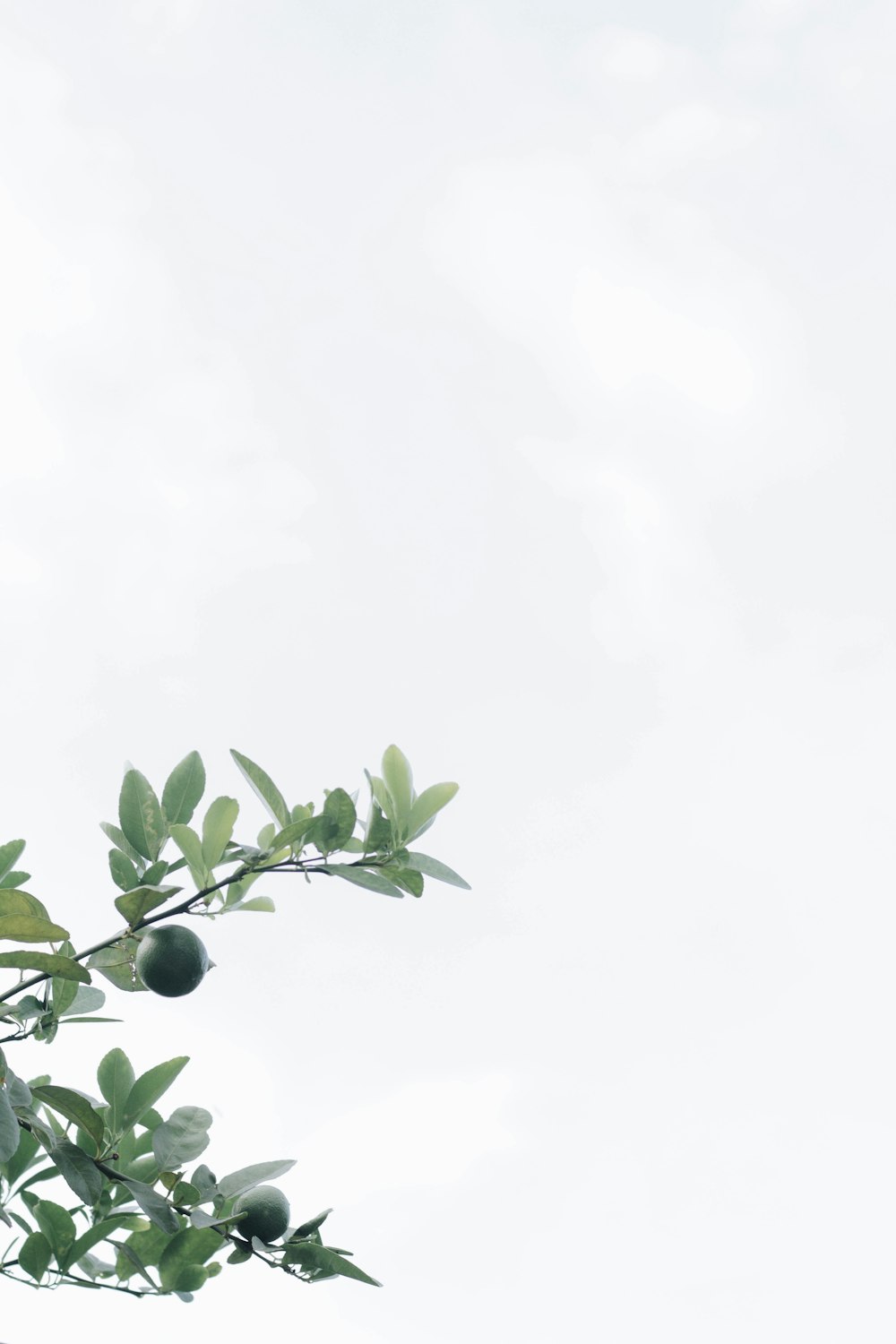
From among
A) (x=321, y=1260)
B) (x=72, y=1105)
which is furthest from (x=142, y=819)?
(x=321, y=1260)

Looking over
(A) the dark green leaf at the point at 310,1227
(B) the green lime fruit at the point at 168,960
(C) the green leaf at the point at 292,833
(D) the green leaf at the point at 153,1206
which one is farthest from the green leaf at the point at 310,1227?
(C) the green leaf at the point at 292,833

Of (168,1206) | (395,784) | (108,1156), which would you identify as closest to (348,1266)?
(168,1206)

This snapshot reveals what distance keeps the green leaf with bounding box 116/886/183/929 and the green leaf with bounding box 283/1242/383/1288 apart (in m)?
0.52

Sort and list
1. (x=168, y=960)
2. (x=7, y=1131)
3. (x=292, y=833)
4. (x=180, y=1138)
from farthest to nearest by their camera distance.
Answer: (x=180, y=1138), (x=168, y=960), (x=292, y=833), (x=7, y=1131)

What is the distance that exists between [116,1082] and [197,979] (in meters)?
0.23

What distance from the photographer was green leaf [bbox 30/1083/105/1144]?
1.71 metres

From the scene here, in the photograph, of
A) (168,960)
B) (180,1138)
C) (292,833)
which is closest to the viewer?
(292,833)

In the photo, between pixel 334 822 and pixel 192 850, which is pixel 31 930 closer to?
pixel 192 850

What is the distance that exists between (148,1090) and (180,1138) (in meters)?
0.09

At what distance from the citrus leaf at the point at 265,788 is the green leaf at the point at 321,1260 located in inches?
23.6

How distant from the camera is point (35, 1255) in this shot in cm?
169

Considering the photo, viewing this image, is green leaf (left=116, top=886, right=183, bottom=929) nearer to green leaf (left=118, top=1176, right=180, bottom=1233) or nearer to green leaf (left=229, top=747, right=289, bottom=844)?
green leaf (left=229, top=747, right=289, bottom=844)

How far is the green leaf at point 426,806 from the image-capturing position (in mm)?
1806

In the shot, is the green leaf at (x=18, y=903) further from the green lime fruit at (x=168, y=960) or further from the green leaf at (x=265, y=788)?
the green leaf at (x=265, y=788)
